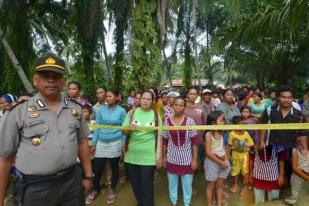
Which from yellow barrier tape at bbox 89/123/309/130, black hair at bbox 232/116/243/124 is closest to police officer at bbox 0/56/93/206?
yellow barrier tape at bbox 89/123/309/130

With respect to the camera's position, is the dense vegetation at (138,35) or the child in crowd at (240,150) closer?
the child in crowd at (240,150)

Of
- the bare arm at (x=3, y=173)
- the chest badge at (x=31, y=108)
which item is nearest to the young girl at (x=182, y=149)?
the chest badge at (x=31, y=108)

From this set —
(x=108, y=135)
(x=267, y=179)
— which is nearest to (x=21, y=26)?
(x=108, y=135)

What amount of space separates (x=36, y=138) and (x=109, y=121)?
2.58 m

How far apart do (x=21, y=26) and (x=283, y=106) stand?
984 cm

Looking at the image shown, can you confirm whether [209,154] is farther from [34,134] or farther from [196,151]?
[34,134]

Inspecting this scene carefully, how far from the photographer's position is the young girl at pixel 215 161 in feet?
15.5

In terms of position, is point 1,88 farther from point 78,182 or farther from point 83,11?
point 78,182

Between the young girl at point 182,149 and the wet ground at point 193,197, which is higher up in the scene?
the young girl at point 182,149

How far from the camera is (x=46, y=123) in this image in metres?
2.65

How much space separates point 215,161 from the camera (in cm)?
471

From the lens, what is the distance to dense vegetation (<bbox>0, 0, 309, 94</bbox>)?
750cm

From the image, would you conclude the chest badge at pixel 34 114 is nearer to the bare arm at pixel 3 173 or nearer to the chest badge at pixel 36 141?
the chest badge at pixel 36 141

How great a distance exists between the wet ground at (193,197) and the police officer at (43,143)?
2.73 m
